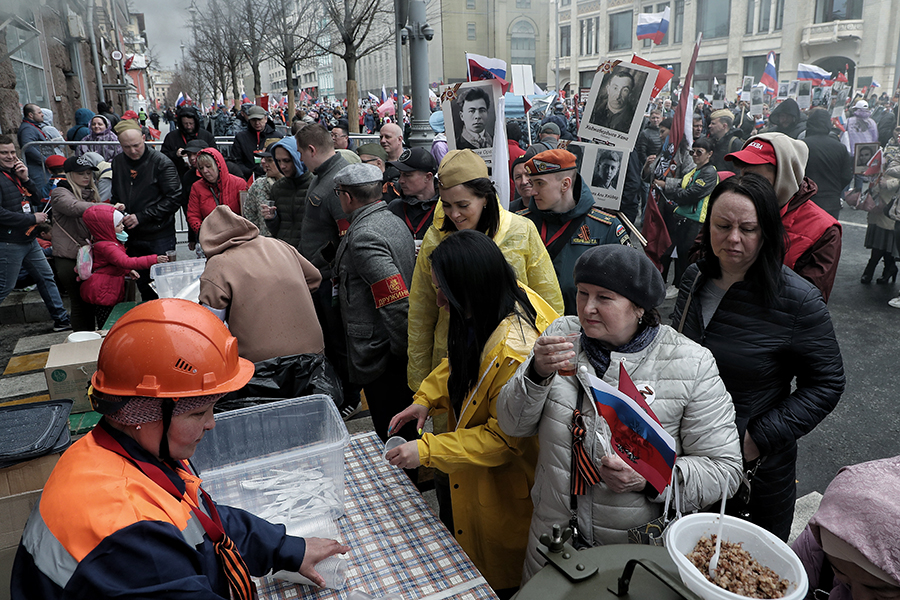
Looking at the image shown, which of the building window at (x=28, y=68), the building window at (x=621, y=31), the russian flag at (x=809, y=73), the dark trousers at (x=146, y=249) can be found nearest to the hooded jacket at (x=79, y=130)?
the building window at (x=28, y=68)

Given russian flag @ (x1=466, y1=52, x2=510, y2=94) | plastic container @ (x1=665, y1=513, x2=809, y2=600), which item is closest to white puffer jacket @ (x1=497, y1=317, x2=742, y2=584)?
plastic container @ (x1=665, y1=513, x2=809, y2=600)

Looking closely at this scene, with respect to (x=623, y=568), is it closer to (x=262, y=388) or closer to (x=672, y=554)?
(x=672, y=554)

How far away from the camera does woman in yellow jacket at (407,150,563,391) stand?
128 inches

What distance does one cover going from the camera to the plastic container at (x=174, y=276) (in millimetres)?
4539

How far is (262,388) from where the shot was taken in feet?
9.05

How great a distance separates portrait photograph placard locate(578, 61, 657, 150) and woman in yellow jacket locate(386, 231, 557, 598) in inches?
111

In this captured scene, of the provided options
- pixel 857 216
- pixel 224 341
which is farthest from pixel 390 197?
pixel 857 216

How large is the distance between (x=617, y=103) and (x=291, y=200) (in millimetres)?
3048

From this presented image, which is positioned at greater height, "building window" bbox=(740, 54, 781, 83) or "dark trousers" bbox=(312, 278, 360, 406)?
"building window" bbox=(740, 54, 781, 83)

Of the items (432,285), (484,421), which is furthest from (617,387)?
(432,285)

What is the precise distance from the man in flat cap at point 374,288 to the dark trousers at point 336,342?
0.79 meters

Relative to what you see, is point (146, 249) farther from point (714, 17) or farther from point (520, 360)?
point (714, 17)

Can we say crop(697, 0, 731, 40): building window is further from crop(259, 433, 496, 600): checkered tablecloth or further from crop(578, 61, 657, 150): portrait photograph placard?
crop(259, 433, 496, 600): checkered tablecloth

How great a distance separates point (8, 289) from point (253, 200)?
319 cm
